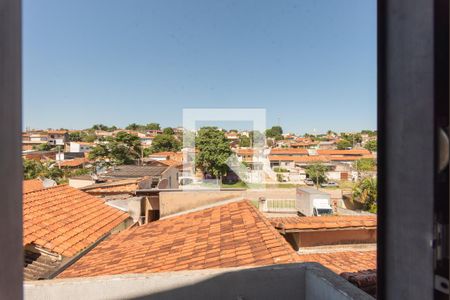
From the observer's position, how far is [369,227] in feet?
16.8

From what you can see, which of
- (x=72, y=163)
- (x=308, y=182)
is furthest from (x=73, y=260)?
(x=72, y=163)

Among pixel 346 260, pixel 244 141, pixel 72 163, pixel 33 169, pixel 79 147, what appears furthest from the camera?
pixel 79 147

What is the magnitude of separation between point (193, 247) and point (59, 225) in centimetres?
244

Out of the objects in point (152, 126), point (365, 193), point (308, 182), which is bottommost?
point (308, 182)

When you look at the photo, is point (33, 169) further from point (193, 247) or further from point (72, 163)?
point (193, 247)

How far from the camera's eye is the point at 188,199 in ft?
22.6

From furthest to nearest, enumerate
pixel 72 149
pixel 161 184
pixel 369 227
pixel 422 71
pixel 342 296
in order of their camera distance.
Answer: pixel 72 149, pixel 161 184, pixel 369 227, pixel 342 296, pixel 422 71

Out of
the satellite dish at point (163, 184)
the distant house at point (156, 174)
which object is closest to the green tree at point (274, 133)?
the distant house at point (156, 174)

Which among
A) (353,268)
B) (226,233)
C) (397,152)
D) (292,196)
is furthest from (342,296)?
(292,196)

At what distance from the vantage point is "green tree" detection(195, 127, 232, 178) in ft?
83.1

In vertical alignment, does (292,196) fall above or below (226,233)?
below

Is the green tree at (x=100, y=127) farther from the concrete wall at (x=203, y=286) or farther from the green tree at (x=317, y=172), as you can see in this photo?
the concrete wall at (x=203, y=286)

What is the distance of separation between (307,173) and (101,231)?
23457mm

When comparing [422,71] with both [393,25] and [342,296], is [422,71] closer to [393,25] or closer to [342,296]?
[393,25]
